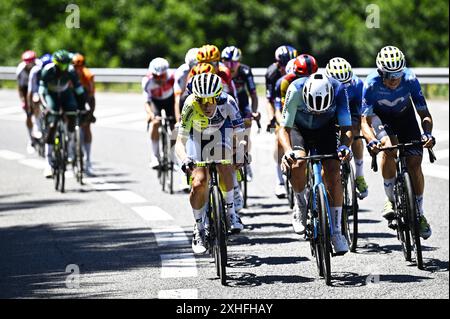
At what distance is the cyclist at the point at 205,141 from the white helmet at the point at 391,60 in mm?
1381

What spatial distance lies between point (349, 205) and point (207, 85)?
8.19 feet

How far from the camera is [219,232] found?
10.4m

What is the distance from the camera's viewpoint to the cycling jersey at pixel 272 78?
15.3m

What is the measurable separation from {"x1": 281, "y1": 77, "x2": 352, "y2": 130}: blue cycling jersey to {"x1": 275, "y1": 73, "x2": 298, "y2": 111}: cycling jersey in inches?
96.9

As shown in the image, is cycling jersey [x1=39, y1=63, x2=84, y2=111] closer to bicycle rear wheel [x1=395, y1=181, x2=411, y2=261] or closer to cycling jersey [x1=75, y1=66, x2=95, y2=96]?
cycling jersey [x1=75, y1=66, x2=95, y2=96]

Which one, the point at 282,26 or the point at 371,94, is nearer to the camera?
the point at 371,94

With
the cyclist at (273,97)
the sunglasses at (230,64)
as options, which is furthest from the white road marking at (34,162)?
the cyclist at (273,97)

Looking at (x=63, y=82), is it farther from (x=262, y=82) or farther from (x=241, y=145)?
(x=262, y=82)

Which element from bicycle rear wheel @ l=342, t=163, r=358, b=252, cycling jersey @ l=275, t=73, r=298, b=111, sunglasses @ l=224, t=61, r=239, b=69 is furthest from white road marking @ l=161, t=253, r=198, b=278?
sunglasses @ l=224, t=61, r=239, b=69

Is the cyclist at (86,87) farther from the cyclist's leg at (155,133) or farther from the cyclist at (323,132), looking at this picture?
the cyclist at (323,132)

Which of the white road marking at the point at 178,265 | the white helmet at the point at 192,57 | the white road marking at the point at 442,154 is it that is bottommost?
the white road marking at the point at 178,265
